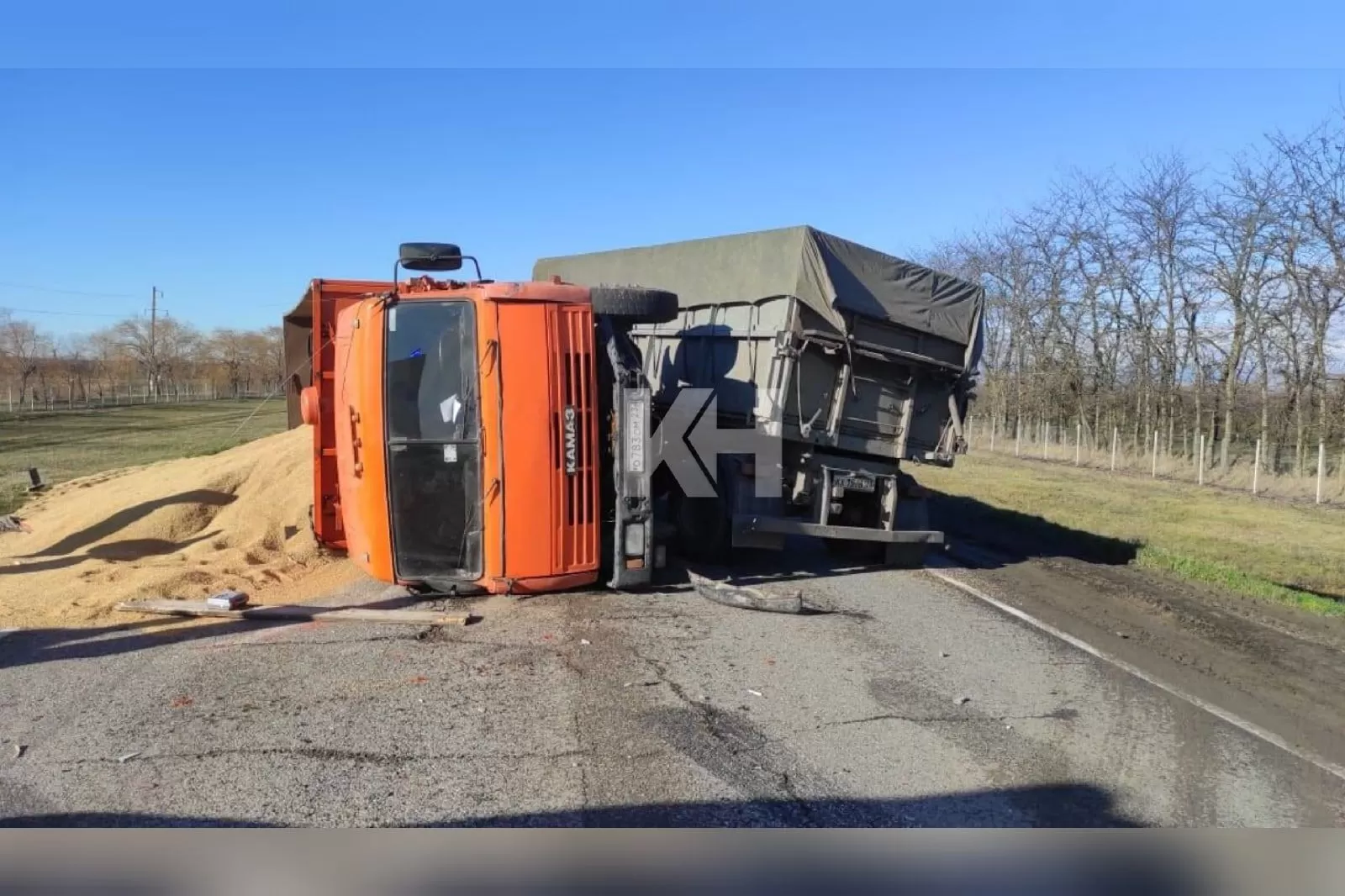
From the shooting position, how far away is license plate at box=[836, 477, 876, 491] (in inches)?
374

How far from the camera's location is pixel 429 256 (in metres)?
7.48

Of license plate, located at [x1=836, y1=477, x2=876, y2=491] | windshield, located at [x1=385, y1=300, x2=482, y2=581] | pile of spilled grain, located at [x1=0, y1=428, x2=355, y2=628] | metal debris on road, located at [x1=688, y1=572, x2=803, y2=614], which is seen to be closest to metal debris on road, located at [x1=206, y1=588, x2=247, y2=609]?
pile of spilled grain, located at [x1=0, y1=428, x2=355, y2=628]

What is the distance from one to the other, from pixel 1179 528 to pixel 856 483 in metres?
8.69

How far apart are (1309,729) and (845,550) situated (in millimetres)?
6133

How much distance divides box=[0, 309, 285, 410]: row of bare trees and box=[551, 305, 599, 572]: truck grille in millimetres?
54555

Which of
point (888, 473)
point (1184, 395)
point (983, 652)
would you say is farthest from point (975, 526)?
point (1184, 395)

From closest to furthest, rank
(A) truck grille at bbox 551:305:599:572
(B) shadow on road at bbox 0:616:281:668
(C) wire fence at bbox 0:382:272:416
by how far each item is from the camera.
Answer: (B) shadow on road at bbox 0:616:281:668 < (A) truck grille at bbox 551:305:599:572 < (C) wire fence at bbox 0:382:272:416

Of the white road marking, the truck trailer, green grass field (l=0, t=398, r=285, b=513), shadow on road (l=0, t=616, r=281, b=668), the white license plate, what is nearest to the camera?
the white road marking

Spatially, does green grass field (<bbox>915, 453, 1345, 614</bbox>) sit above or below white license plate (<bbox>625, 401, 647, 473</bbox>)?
below

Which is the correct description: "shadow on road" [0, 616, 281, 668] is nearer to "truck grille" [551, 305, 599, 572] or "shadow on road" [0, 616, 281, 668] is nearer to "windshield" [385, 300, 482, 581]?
Result: "windshield" [385, 300, 482, 581]

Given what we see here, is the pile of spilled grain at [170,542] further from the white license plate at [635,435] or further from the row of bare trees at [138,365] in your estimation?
the row of bare trees at [138,365]

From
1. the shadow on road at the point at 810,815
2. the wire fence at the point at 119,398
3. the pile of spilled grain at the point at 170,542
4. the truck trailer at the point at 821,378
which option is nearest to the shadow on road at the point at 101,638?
the pile of spilled grain at the point at 170,542

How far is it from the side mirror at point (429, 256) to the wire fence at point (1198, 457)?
15.7 meters

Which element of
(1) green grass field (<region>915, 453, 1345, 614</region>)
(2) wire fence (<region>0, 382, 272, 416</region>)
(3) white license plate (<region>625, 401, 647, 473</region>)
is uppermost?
(2) wire fence (<region>0, 382, 272, 416</region>)
